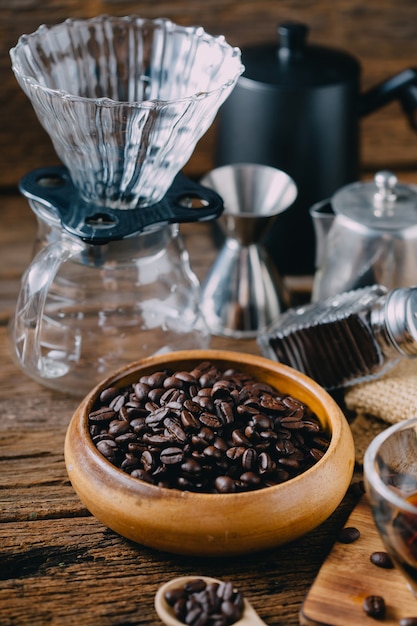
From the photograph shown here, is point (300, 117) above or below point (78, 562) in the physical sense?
above

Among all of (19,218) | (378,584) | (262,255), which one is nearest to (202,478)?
(378,584)

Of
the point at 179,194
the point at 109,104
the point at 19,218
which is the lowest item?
the point at 19,218

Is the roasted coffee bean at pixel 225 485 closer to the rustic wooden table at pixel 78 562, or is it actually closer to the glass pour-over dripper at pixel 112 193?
the rustic wooden table at pixel 78 562

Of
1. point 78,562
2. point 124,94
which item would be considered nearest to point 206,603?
point 78,562

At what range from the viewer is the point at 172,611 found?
63cm

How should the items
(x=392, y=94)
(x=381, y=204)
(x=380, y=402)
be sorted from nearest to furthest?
(x=380, y=402) → (x=381, y=204) → (x=392, y=94)

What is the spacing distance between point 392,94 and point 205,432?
23.7 inches

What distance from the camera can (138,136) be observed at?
826 mm

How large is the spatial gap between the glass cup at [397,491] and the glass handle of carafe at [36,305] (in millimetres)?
374

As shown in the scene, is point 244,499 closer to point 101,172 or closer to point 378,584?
point 378,584

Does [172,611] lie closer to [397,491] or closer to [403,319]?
[397,491]

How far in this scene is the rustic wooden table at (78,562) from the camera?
655mm

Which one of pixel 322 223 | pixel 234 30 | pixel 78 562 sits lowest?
pixel 78 562

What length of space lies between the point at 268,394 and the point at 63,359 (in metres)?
0.25
